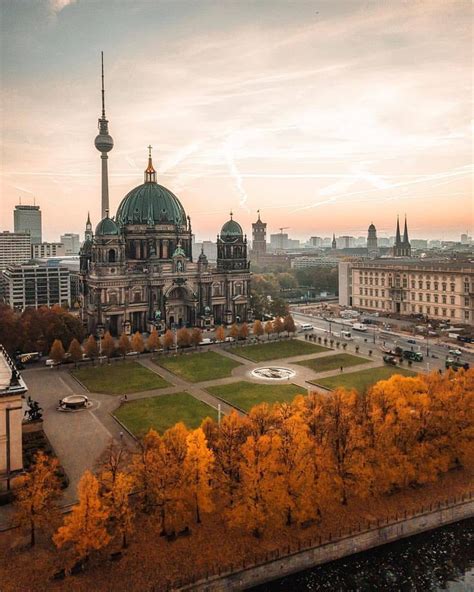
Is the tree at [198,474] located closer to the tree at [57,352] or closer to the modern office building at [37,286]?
the tree at [57,352]

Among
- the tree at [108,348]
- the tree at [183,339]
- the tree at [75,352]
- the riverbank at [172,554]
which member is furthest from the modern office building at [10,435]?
the tree at [183,339]

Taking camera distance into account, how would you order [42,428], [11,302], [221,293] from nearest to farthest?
[42,428] → [221,293] → [11,302]

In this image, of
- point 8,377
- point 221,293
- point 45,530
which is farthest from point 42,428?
point 221,293

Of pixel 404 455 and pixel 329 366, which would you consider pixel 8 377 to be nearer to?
pixel 404 455

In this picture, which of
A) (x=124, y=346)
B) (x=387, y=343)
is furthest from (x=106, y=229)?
(x=387, y=343)

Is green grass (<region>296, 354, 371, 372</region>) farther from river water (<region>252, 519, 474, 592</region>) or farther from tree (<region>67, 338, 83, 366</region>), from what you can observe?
river water (<region>252, 519, 474, 592</region>)

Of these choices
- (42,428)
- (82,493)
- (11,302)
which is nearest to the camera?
(82,493)

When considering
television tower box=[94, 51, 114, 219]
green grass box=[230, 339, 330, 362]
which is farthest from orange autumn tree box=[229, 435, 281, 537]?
television tower box=[94, 51, 114, 219]

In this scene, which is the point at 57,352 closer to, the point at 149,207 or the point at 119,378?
the point at 119,378
